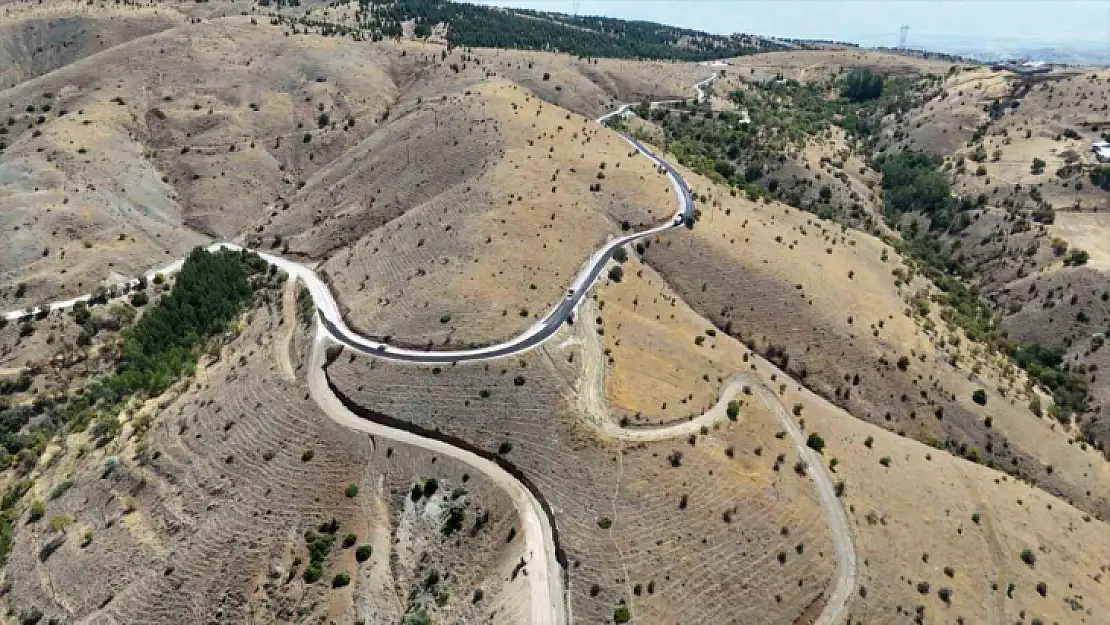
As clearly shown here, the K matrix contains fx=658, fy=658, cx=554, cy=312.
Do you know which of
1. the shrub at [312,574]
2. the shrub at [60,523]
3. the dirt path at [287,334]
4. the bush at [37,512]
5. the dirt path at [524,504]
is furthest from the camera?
the dirt path at [287,334]

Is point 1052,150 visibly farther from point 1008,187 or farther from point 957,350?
point 957,350

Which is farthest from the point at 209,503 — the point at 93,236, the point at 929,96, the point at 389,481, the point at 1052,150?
the point at 929,96

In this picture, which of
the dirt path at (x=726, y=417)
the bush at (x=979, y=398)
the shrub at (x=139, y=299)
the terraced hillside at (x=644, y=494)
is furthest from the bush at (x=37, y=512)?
the bush at (x=979, y=398)

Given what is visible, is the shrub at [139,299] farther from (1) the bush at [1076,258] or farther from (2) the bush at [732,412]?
(1) the bush at [1076,258]

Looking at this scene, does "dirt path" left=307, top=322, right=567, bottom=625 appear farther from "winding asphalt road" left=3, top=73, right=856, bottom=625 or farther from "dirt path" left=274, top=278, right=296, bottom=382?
"dirt path" left=274, top=278, right=296, bottom=382

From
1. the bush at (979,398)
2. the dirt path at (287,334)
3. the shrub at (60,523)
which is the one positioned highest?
the dirt path at (287,334)

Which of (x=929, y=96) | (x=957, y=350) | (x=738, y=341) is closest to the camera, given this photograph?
(x=738, y=341)

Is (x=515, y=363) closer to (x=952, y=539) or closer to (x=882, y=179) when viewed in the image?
(x=952, y=539)
